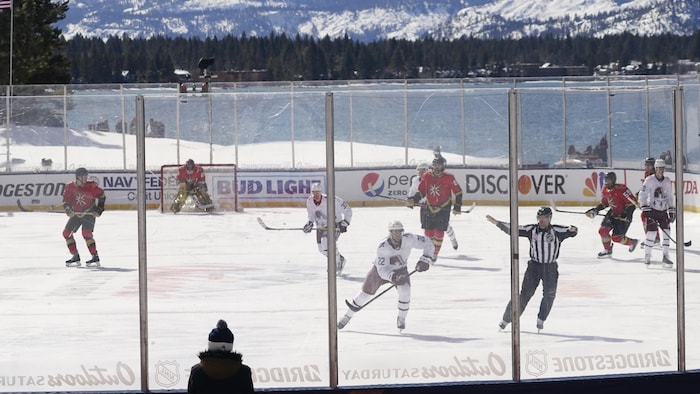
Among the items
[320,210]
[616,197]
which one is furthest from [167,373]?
[616,197]

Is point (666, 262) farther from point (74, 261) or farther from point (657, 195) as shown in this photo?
point (74, 261)

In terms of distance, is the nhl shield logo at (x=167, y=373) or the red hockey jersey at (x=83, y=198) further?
the red hockey jersey at (x=83, y=198)

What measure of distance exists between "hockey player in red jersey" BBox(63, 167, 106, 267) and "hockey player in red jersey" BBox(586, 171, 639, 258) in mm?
3213

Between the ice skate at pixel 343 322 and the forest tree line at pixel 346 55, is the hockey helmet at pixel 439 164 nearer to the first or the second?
the ice skate at pixel 343 322

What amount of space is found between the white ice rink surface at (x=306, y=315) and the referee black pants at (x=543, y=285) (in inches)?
1.9

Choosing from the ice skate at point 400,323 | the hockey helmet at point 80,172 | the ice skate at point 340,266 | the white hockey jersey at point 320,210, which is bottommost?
the ice skate at point 400,323

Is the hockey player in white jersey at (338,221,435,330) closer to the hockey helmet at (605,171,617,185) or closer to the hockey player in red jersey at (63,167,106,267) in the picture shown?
the hockey helmet at (605,171,617,185)

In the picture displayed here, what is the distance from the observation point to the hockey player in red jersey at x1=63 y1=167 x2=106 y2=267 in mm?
8992

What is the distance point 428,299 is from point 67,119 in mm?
9294

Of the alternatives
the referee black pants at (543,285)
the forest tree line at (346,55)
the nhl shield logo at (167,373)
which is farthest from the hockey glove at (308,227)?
the forest tree line at (346,55)

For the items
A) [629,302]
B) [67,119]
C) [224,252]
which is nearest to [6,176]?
[224,252]

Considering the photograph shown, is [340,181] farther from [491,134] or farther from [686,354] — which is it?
[686,354]

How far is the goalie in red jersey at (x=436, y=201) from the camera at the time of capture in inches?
332

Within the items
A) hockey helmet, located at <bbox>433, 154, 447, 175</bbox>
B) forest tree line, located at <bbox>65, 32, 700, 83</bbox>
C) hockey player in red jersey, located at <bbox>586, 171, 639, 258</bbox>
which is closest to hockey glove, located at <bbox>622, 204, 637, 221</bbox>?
hockey player in red jersey, located at <bbox>586, 171, 639, 258</bbox>
